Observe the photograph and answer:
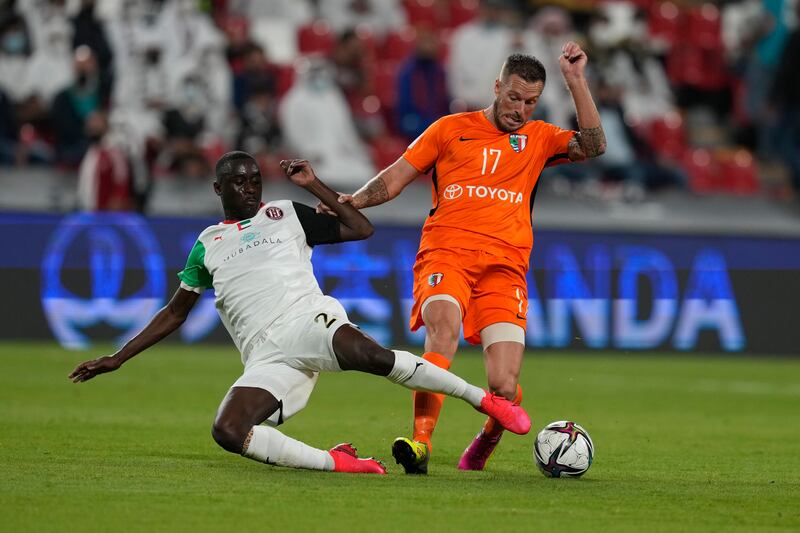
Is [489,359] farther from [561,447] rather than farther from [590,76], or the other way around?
[590,76]

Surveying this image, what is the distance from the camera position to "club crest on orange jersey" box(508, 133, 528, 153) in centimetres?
790

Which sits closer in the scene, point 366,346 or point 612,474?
point 366,346

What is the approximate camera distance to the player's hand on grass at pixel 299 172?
23.4 feet

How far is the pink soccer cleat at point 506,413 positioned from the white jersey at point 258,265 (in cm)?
121

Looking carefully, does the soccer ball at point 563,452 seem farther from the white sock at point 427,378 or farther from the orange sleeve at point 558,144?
the orange sleeve at point 558,144

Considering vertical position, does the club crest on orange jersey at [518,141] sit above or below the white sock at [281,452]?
above

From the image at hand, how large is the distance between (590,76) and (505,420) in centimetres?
1411

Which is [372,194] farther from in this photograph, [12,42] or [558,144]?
[12,42]

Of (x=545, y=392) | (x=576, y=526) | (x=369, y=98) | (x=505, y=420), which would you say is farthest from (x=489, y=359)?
(x=369, y=98)

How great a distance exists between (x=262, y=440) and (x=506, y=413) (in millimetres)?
1262

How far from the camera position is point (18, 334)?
15.4m

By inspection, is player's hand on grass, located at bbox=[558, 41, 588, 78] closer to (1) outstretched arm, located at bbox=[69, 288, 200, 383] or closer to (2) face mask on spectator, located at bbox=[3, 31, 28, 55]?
(1) outstretched arm, located at bbox=[69, 288, 200, 383]

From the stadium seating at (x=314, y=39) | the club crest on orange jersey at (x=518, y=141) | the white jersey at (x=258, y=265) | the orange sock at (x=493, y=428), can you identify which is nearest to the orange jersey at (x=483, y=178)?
the club crest on orange jersey at (x=518, y=141)

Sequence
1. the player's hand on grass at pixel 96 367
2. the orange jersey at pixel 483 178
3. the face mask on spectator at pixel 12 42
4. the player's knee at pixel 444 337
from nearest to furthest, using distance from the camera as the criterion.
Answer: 1. the player's hand on grass at pixel 96 367
2. the player's knee at pixel 444 337
3. the orange jersey at pixel 483 178
4. the face mask on spectator at pixel 12 42
